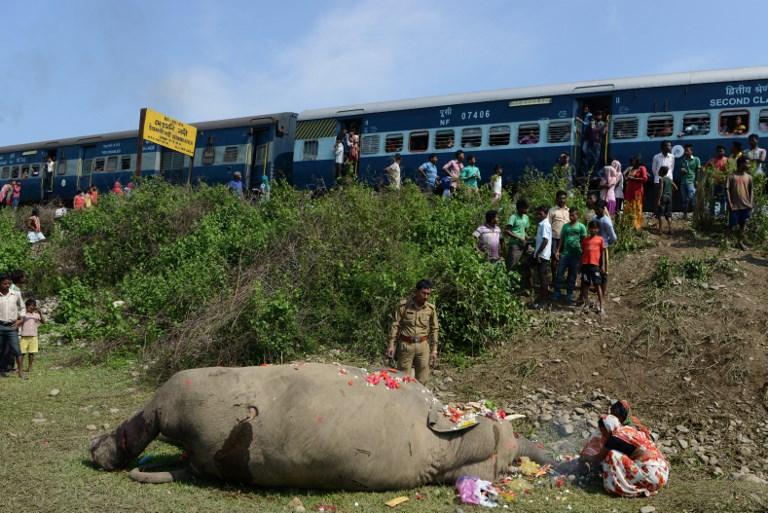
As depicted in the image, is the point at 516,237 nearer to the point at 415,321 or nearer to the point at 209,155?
the point at 415,321

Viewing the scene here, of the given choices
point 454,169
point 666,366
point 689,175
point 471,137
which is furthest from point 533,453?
point 471,137

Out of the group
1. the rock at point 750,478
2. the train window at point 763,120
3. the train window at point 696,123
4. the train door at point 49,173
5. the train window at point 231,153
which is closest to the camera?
the rock at point 750,478

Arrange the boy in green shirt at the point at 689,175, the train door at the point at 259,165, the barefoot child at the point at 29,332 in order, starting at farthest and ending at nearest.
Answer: the train door at the point at 259,165 < the boy in green shirt at the point at 689,175 < the barefoot child at the point at 29,332

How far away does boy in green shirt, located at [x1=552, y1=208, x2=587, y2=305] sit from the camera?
Result: 11.7 m

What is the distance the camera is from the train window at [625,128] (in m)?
17.0

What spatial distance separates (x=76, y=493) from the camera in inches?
224

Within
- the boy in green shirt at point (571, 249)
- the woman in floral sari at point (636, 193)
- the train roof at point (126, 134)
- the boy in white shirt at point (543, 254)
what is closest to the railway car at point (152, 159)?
the train roof at point (126, 134)

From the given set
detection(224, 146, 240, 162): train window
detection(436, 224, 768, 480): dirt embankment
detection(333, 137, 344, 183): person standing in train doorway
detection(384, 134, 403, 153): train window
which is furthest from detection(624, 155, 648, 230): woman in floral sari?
detection(224, 146, 240, 162): train window

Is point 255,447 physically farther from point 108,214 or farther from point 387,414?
point 108,214

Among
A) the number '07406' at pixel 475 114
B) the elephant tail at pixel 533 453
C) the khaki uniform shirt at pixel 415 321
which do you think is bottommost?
the elephant tail at pixel 533 453

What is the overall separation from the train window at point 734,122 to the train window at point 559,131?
134 inches

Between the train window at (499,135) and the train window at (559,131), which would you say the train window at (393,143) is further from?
the train window at (559,131)

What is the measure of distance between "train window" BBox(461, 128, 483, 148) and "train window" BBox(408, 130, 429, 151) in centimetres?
114

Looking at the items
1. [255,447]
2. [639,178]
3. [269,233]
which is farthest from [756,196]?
[255,447]
